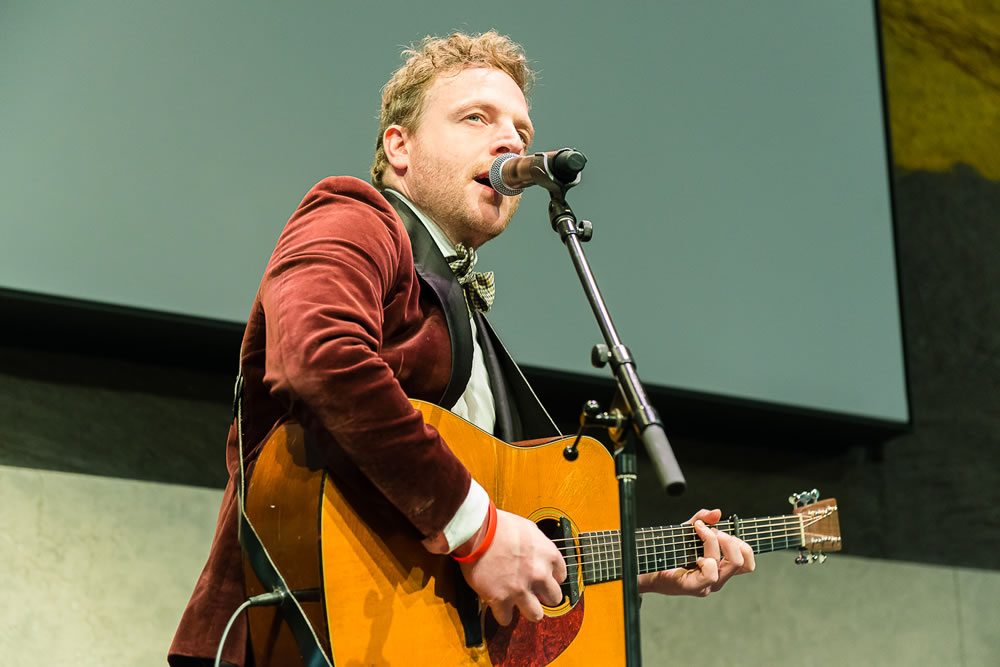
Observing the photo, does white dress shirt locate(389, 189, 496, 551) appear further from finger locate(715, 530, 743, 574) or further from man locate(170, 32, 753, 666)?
finger locate(715, 530, 743, 574)

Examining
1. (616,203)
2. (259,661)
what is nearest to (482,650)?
(259,661)

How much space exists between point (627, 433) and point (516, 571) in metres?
0.29

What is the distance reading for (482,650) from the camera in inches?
60.3

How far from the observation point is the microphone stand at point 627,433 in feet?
4.06

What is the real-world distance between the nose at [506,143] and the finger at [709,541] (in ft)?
2.70

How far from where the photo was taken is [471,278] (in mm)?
1929

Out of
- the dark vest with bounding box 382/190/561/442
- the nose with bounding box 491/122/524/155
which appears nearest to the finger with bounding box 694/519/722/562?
the dark vest with bounding box 382/190/561/442

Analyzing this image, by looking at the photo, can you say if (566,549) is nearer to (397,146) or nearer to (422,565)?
(422,565)

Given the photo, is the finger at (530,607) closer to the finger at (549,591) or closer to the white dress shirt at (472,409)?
the finger at (549,591)

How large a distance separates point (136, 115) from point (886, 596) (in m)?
2.90

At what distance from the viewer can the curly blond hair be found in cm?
210

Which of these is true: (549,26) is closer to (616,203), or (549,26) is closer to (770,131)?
(616,203)

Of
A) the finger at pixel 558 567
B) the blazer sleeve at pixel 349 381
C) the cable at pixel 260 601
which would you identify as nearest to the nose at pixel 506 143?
the blazer sleeve at pixel 349 381

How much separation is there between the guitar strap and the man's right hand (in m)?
0.24
